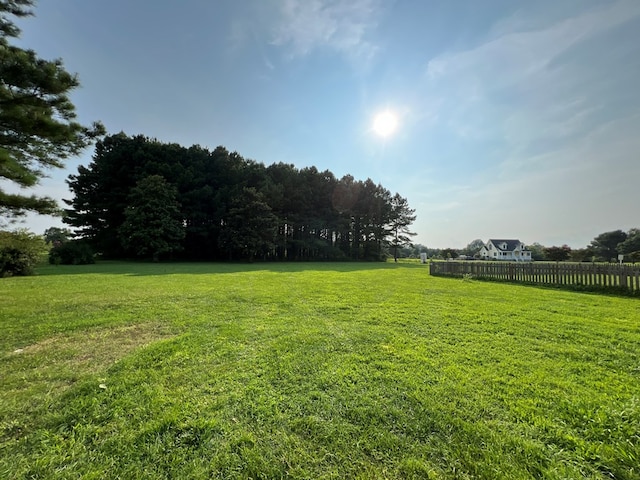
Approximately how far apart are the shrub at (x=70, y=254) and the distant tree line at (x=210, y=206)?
13.5 ft

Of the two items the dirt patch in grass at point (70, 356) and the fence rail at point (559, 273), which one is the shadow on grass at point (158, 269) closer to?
the fence rail at point (559, 273)

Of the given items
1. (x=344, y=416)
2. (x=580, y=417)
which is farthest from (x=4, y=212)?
(x=580, y=417)

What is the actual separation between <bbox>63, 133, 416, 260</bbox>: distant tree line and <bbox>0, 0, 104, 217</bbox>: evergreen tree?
69.1ft

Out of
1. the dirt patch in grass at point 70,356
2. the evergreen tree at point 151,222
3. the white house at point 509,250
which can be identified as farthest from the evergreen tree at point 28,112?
the white house at point 509,250

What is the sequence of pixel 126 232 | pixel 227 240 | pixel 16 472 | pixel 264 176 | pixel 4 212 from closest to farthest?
pixel 16 472, pixel 4 212, pixel 126 232, pixel 227 240, pixel 264 176

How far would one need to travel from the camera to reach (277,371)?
3133mm

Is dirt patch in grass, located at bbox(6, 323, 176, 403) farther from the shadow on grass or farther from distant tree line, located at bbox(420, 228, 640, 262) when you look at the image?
distant tree line, located at bbox(420, 228, 640, 262)

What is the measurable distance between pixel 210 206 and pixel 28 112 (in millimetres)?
27305

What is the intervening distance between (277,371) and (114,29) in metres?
12.4

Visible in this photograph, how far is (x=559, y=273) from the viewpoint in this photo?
10047 mm

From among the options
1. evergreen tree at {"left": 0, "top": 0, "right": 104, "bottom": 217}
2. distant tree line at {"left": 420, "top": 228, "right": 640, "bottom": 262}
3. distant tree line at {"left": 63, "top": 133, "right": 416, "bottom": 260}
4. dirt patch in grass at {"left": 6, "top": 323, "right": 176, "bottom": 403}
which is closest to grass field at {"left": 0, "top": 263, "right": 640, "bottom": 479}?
dirt patch in grass at {"left": 6, "top": 323, "right": 176, "bottom": 403}

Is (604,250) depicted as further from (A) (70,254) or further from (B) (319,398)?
(A) (70,254)

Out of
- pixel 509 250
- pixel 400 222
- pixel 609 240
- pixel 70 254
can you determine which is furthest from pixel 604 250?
pixel 70 254

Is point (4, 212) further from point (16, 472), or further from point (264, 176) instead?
point (264, 176)
